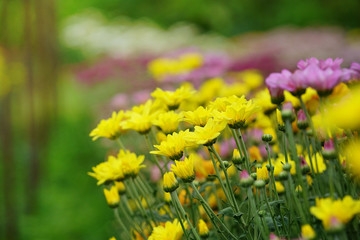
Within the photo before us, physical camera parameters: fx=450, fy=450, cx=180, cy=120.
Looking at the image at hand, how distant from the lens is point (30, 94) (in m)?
3.10

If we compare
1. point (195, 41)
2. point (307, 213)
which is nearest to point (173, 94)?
point (307, 213)

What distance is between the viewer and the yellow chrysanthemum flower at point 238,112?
2.52 ft

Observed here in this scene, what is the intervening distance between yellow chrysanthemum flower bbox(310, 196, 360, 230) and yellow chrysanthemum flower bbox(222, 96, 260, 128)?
0.23 meters

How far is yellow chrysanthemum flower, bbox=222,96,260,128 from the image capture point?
0.77m

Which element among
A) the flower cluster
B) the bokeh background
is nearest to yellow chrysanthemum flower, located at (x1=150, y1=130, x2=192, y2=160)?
the flower cluster

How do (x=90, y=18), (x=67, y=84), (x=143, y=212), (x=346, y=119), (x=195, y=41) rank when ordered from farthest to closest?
(x=90, y=18), (x=67, y=84), (x=195, y=41), (x=143, y=212), (x=346, y=119)

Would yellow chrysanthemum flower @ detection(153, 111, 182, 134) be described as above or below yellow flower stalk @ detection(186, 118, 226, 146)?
above

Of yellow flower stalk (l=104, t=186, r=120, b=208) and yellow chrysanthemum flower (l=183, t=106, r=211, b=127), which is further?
yellow flower stalk (l=104, t=186, r=120, b=208)

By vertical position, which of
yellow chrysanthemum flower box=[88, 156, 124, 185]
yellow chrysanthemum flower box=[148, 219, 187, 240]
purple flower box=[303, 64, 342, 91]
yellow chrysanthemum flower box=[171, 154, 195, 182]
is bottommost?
yellow chrysanthemum flower box=[148, 219, 187, 240]

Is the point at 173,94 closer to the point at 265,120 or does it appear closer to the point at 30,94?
the point at 265,120

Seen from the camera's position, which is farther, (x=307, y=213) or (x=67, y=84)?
(x=67, y=84)

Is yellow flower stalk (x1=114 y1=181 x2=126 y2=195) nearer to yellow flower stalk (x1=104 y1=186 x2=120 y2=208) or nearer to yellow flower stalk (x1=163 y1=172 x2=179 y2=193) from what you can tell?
yellow flower stalk (x1=104 y1=186 x2=120 y2=208)

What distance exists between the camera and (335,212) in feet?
1.90

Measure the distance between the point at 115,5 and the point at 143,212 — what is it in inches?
415
